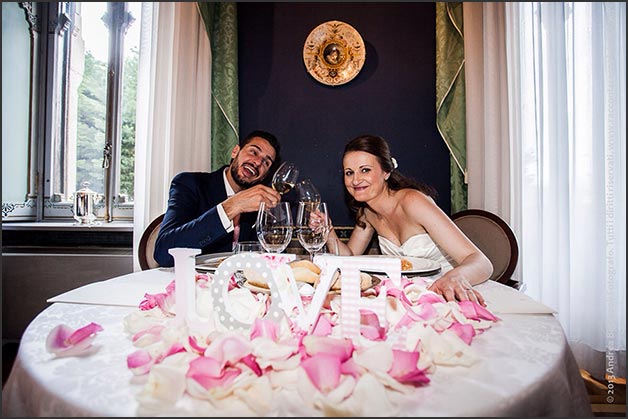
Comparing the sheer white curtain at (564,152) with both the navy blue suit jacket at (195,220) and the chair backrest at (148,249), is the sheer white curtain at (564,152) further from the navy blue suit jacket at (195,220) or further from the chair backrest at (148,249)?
the chair backrest at (148,249)

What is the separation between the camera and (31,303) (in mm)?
2377

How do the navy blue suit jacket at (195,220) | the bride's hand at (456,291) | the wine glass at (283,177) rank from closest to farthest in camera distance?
the bride's hand at (456,291), the navy blue suit jacket at (195,220), the wine glass at (283,177)

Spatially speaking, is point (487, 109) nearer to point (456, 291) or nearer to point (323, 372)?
point (456, 291)

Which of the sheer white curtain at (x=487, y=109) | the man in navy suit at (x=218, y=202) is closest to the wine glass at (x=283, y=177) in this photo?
the man in navy suit at (x=218, y=202)

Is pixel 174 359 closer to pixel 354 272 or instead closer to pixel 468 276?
pixel 354 272

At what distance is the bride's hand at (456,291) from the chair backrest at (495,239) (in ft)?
3.22

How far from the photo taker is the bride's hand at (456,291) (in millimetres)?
789

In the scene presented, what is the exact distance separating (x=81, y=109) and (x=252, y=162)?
165 centimetres

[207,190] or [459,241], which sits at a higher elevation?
[207,190]

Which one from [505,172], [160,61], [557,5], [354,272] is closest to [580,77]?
[557,5]

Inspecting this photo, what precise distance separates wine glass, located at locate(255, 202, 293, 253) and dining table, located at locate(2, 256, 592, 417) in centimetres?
36

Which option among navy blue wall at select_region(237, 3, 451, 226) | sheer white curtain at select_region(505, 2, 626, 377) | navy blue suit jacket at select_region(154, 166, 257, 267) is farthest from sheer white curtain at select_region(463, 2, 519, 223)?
navy blue suit jacket at select_region(154, 166, 257, 267)

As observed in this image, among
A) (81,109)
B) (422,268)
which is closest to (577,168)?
(422,268)

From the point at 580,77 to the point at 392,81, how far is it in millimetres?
1167
